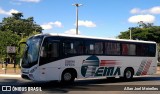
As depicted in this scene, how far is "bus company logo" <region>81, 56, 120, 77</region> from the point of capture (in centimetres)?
2107

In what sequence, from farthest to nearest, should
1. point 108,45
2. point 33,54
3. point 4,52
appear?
point 4,52 → point 108,45 → point 33,54

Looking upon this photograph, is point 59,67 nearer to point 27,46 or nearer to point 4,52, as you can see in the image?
point 27,46

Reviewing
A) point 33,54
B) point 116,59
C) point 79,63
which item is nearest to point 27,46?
point 33,54

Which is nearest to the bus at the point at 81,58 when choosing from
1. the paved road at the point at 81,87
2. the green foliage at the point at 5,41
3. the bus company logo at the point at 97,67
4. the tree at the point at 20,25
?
the bus company logo at the point at 97,67

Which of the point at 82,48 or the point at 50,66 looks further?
the point at 82,48

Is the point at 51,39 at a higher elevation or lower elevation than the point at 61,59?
higher

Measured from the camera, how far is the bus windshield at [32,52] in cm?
1872

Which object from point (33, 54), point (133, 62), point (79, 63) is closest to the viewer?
point (33, 54)

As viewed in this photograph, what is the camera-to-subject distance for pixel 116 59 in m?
23.0

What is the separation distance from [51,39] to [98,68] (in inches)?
169

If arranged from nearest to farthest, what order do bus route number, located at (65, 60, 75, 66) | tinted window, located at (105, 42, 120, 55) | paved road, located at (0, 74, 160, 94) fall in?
paved road, located at (0, 74, 160, 94) < bus route number, located at (65, 60, 75, 66) < tinted window, located at (105, 42, 120, 55)

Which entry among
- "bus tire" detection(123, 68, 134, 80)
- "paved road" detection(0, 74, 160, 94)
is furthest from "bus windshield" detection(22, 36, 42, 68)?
"bus tire" detection(123, 68, 134, 80)

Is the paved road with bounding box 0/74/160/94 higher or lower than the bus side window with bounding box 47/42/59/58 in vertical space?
lower

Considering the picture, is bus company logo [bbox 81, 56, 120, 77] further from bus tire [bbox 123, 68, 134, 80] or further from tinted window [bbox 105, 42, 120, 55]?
bus tire [bbox 123, 68, 134, 80]
